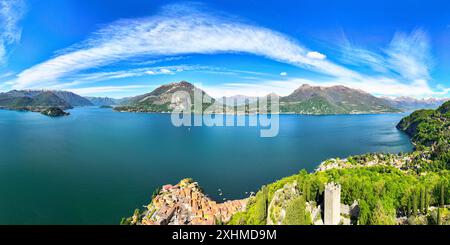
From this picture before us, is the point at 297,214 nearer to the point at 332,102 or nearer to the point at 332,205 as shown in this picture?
the point at 332,205

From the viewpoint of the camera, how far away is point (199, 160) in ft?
53.9

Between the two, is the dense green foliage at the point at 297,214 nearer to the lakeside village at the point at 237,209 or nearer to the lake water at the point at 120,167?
the lakeside village at the point at 237,209

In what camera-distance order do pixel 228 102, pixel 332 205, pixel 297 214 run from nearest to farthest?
pixel 332 205 → pixel 297 214 → pixel 228 102

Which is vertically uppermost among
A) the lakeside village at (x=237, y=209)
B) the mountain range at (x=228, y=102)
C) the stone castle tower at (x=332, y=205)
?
the mountain range at (x=228, y=102)

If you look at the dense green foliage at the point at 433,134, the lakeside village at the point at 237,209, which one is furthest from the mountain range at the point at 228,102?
the lakeside village at the point at 237,209

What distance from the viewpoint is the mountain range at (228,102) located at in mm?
54531

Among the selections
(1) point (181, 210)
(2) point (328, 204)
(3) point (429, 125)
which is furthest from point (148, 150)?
(3) point (429, 125)

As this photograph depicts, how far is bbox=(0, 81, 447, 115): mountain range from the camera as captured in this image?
2147 inches

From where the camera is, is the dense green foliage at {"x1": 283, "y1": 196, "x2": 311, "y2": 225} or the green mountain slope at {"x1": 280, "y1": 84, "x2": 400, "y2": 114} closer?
the dense green foliage at {"x1": 283, "y1": 196, "x2": 311, "y2": 225}

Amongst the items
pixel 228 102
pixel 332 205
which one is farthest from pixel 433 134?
pixel 228 102

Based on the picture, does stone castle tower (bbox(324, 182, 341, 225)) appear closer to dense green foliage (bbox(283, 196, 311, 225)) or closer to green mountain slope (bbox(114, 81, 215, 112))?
dense green foliage (bbox(283, 196, 311, 225))

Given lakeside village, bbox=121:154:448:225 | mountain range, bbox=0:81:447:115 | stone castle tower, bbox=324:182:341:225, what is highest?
mountain range, bbox=0:81:447:115

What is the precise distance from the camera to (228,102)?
187ft

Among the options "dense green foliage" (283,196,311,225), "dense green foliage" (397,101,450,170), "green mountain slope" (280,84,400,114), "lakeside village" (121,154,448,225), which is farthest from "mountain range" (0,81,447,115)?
"dense green foliage" (283,196,311,225)
